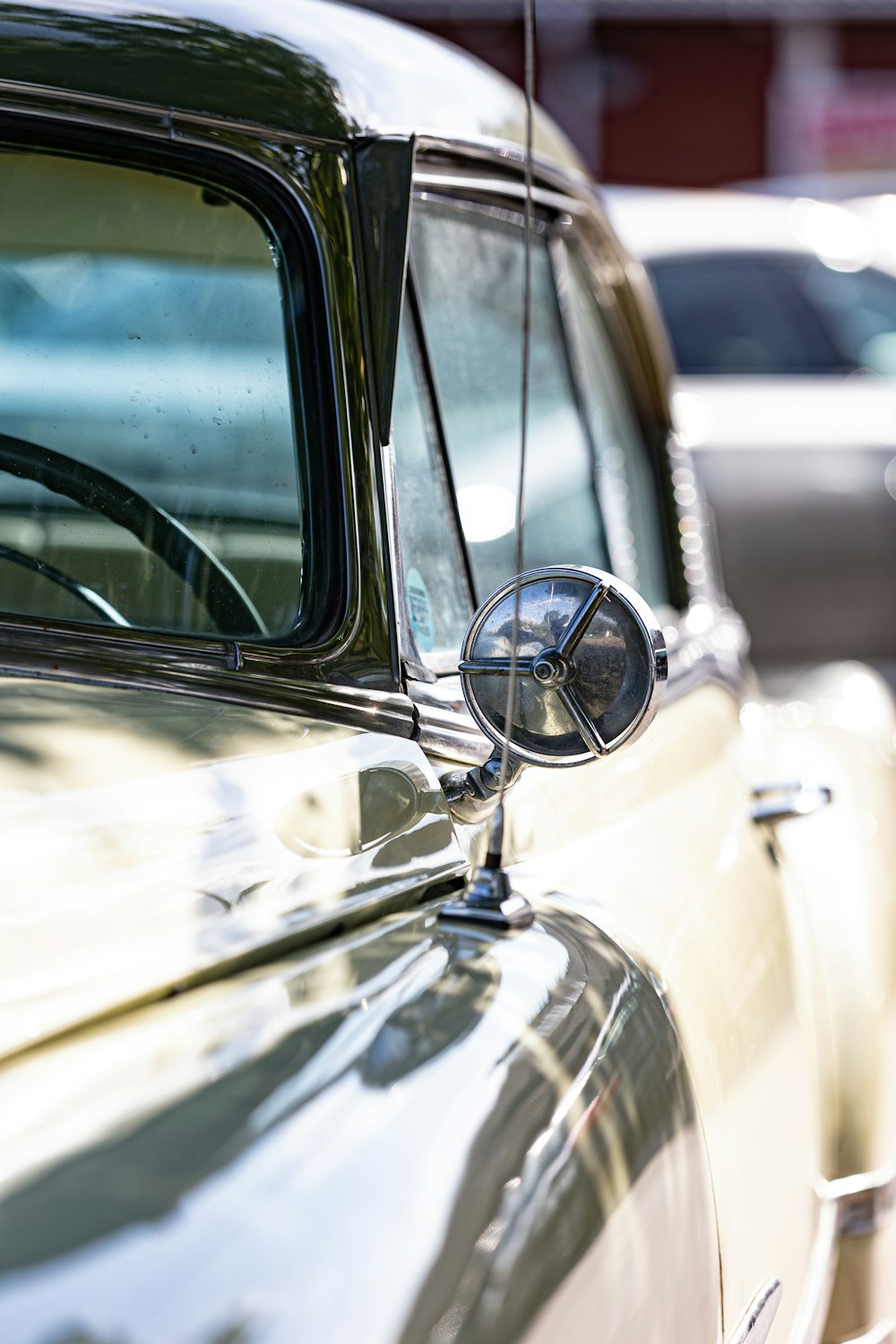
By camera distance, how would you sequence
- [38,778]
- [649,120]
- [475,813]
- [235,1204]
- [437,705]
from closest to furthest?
[235,1204] → [38,778] → [475,813] → [437,705] → [649,120]

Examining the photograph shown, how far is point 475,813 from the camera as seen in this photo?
4.83 feet

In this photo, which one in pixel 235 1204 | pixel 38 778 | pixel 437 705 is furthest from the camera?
pixel 437 705

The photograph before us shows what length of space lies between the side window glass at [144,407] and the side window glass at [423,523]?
131 millimetres

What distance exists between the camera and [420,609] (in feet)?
5.46

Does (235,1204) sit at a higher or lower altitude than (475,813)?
lower

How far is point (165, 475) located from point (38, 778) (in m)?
0.43

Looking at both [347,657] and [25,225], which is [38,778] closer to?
[347,657]

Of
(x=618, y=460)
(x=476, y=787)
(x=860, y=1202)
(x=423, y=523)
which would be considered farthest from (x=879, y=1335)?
(x=618, y=460)

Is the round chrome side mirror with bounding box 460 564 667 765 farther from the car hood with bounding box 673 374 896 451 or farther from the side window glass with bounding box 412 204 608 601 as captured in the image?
the car hood with bounding box 673 374 896 451

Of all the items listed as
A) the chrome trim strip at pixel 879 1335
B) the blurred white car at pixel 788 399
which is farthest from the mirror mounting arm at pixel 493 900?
the blurred white car at pixel 788 399

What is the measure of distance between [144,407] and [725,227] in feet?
17.8

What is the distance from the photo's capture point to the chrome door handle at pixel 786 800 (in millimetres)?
2213

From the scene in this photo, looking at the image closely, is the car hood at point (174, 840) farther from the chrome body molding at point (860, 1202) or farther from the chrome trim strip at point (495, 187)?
the chrome body molding at point (860, 1202)

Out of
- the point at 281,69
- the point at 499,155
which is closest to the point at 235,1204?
the point at 281,69
